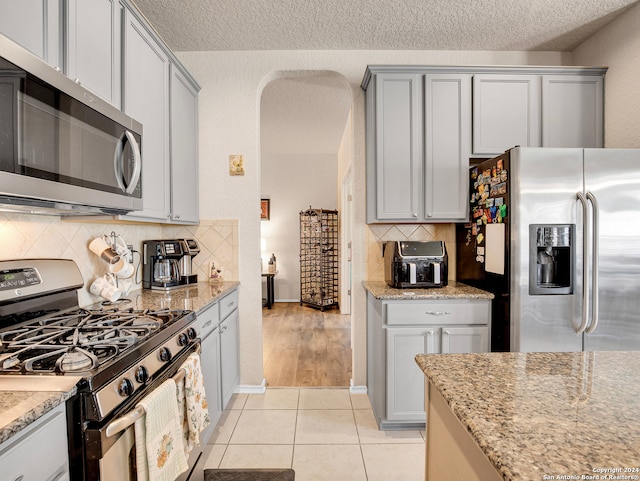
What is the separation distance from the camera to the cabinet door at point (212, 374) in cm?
195

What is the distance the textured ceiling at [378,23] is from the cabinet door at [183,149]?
1.21ft

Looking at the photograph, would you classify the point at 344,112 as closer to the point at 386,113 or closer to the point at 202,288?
the point at 386,113

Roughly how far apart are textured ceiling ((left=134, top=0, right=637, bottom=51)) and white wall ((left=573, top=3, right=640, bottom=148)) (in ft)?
0.31

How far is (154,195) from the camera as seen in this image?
2.00 metres

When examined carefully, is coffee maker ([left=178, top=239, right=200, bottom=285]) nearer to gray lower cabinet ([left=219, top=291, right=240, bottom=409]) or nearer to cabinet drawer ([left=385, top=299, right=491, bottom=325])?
gray lower cabinet ([left=219, top=291, right=240, bottom=409])

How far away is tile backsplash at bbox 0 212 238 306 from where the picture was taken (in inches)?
58.5

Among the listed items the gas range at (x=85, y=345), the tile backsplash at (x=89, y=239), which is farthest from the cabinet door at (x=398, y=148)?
the gas range at (x=85, y=345)

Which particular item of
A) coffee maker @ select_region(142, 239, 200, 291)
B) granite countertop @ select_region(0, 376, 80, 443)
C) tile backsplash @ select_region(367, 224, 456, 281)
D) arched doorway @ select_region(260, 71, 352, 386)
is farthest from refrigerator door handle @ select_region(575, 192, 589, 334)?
coffee maker @ select_region(142, 239, 200, 291)

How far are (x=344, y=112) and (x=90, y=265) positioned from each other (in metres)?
3.31

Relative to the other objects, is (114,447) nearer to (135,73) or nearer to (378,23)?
(135,73)

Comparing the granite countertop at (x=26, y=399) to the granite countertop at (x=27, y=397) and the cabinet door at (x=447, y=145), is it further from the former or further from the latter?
the cabinet door at (x=447, y=145)

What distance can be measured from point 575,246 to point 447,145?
1.02 metres

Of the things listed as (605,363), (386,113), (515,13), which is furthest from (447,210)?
(605,363)

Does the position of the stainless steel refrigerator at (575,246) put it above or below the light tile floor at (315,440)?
above
